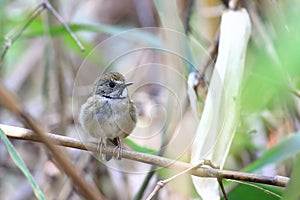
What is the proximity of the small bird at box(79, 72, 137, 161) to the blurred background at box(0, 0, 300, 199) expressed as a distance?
0.20 feet

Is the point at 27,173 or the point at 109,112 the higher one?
the point at 27,173

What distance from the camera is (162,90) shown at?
242 cm

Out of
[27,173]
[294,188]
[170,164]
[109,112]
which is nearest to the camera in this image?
[294,188]

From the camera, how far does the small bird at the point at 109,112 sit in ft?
4.91

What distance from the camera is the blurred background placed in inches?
53.1

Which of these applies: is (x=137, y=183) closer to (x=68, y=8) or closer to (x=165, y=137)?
Result: (x=165, y=137)

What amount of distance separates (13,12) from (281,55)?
72.8 inches

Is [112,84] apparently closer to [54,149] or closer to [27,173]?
[27,173]

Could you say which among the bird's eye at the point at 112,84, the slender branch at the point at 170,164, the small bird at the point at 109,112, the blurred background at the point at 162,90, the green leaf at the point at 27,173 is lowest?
the blurred background at the point at 162,90

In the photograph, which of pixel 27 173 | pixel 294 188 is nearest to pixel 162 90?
pixel 27 173

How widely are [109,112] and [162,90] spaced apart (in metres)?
0.90

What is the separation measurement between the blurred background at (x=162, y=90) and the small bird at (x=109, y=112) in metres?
0.06

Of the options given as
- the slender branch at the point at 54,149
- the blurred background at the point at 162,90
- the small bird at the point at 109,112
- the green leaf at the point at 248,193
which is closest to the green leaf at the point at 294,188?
the slender branch at the point at 54,149

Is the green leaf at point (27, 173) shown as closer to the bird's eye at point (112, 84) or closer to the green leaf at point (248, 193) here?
the green leaf at point (248, 193)
